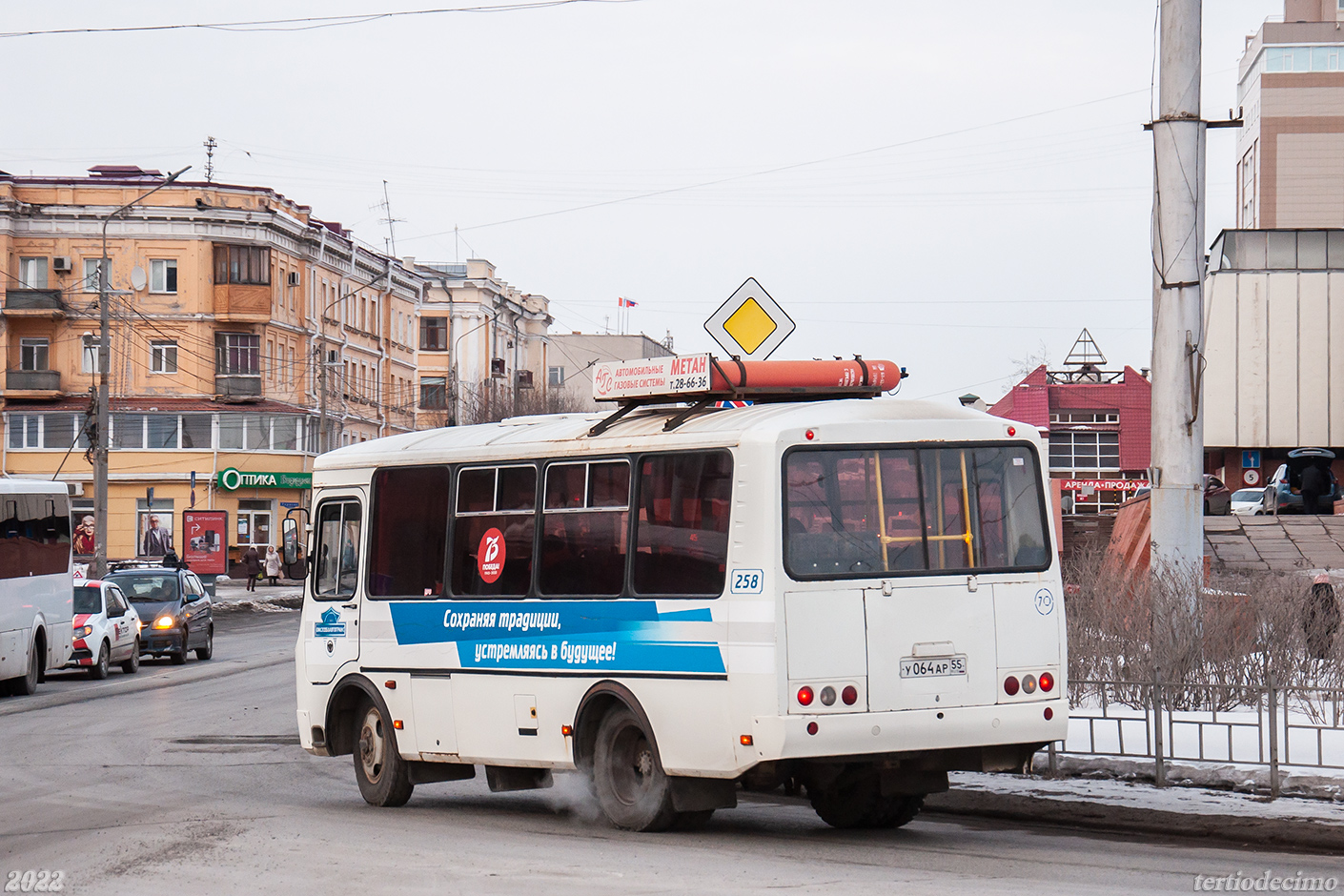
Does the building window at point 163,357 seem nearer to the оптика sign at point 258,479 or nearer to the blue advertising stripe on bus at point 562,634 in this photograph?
the оптика sign at point 258,479

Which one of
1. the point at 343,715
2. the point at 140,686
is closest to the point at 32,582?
the point at 140,686

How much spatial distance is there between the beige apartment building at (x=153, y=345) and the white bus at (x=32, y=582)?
140 feet

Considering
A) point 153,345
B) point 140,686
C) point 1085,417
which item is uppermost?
point 153,345

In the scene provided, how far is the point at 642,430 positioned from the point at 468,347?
90.3 metres

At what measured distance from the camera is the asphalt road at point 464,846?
29.4 ft

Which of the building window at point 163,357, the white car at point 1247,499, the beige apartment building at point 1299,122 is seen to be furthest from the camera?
the beige apartment building at point 1299,122

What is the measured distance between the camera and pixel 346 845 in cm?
1049

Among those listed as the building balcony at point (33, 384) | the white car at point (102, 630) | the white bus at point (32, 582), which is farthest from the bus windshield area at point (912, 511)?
the building balcony at point (33, 384)

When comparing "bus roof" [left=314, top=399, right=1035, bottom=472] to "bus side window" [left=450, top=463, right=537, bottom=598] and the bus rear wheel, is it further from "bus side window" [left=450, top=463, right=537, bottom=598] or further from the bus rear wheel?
the bus rear wheel

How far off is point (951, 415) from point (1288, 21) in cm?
8197

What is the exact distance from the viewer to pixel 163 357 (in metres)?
70.9

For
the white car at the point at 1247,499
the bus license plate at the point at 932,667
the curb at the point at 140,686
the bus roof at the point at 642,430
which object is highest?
the bus roof at the point at 642,430

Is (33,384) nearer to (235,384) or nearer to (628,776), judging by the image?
(235,384)

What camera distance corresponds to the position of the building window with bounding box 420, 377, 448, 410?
96750 millimetres
